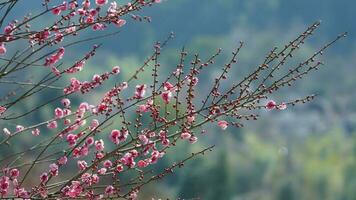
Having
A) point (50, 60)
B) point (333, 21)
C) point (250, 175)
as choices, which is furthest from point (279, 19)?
point (50, 60)

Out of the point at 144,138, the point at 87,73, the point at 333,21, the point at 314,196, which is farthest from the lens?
the point at 333,21

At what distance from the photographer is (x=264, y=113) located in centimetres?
13088

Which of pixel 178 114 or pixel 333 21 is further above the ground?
pixel 333 21

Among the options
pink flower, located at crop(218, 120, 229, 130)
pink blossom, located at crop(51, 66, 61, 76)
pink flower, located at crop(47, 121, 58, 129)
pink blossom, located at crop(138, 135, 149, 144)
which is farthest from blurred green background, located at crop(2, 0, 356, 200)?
pink blossom, located at crop(138, 135, 149, 144)

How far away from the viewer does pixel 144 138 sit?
5602 mm

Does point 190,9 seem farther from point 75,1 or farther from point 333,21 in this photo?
point 75,1

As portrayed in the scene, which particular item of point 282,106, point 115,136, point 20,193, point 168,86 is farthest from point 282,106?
point 20,193

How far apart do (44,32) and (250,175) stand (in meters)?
75.4

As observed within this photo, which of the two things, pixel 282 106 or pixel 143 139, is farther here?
pixel 282 106

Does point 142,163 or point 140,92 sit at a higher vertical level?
point 140,92

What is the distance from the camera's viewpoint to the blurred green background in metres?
62.6

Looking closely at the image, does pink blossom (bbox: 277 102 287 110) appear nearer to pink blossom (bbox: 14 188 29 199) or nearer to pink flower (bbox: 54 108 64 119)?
pink flower (bbox: 54 108 64 119)

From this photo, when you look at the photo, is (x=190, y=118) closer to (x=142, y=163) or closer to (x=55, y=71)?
(x=142, y=163)

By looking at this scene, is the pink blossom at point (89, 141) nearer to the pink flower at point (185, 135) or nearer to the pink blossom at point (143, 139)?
the pink blossom at point (143, 139)
